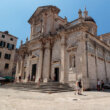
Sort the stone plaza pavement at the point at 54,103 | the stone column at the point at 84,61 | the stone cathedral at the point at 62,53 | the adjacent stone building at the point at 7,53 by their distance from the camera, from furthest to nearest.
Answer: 1. the adjacent stone building at the point at 7,53
2. the stone cathedral at the point at 62,53
3. the stone column at the point at 84,61
4. the stone plaza pavement at the point at 54,103

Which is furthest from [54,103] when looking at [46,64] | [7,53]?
[7,53]

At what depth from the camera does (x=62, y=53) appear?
1592cm

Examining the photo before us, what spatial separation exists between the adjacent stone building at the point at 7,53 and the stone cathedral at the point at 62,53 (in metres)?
10.2

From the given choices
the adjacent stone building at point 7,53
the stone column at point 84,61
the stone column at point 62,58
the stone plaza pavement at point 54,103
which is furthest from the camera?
the adjacent stone building at point 7,53

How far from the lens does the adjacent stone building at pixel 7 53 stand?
106ft

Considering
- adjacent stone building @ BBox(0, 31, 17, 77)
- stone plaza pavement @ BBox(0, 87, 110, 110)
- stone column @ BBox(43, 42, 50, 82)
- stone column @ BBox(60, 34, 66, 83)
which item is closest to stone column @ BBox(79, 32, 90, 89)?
stone column @ BBox(60, 34, 66, 83)

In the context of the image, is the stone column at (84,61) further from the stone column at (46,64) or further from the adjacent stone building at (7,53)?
the adjacent stone building at (7,53)

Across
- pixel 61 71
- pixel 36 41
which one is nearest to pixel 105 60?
pixel 61 71

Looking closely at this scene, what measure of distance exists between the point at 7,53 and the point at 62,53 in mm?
23724

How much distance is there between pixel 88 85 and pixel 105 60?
311 inches

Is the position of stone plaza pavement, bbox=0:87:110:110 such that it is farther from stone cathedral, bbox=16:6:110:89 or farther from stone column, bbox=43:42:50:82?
stone column, bbox=43:42:50:82

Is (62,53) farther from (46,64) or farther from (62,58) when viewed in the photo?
(46,64)

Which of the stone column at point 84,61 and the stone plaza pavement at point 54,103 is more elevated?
the stone column at point 84,61

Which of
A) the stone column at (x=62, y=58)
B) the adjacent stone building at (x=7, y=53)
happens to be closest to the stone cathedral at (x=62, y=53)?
the stone column at (x=62, y=58)
